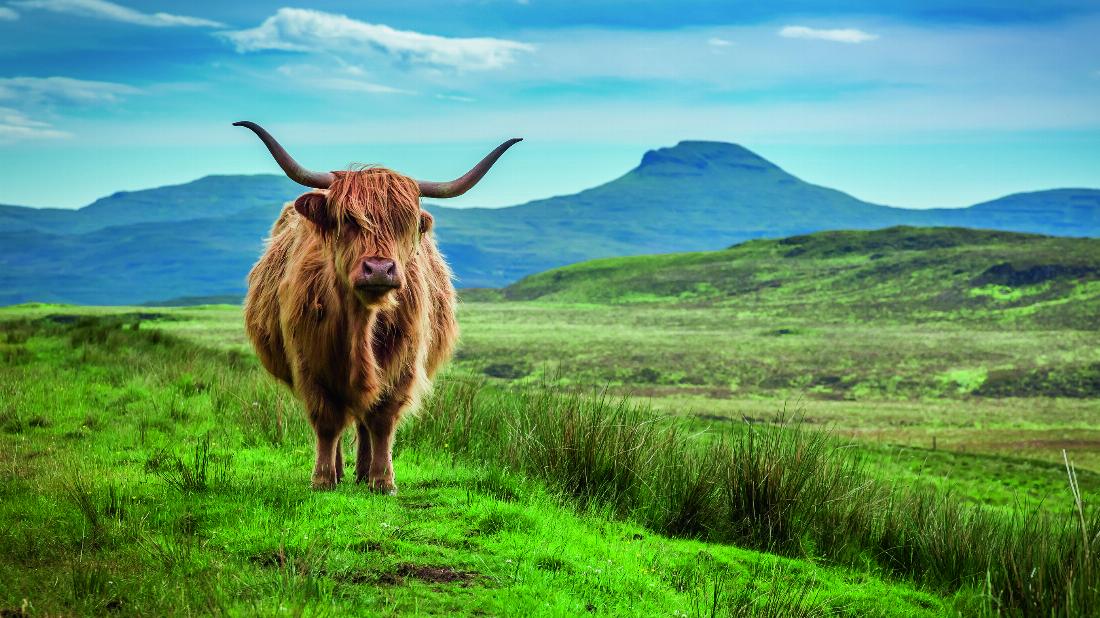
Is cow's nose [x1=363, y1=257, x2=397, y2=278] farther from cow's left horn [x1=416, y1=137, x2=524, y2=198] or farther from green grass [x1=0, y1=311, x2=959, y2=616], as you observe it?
green grass [x1=0, y1=311, x2=959, y2=616]

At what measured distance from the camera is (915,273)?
219ft

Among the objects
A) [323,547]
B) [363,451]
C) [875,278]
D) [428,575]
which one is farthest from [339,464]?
[875,278]

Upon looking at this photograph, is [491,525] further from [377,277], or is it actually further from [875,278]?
[875,278]

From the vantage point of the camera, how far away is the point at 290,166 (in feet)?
18.3

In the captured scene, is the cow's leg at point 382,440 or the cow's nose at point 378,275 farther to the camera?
the cow's leg at point 382,440

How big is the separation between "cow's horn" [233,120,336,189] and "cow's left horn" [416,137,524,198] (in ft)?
1.96

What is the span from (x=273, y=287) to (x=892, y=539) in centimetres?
523

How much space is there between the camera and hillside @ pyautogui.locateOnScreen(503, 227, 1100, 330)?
53938mm

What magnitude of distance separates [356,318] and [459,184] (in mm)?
1098

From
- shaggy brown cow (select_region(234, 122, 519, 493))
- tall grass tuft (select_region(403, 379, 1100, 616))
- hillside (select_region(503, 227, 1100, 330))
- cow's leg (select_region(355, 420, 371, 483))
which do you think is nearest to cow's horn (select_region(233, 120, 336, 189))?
shaggy brown cow (select_region(234, 122, 519, 493))

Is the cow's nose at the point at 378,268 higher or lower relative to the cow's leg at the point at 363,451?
higher

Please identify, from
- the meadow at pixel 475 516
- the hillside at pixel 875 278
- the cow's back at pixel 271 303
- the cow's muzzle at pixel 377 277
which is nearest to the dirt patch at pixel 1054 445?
the meadow at pixel 475 516

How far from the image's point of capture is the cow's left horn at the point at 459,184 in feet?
18.7

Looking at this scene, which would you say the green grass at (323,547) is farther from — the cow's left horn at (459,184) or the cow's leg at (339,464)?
the cow's left horn at (459,184)
